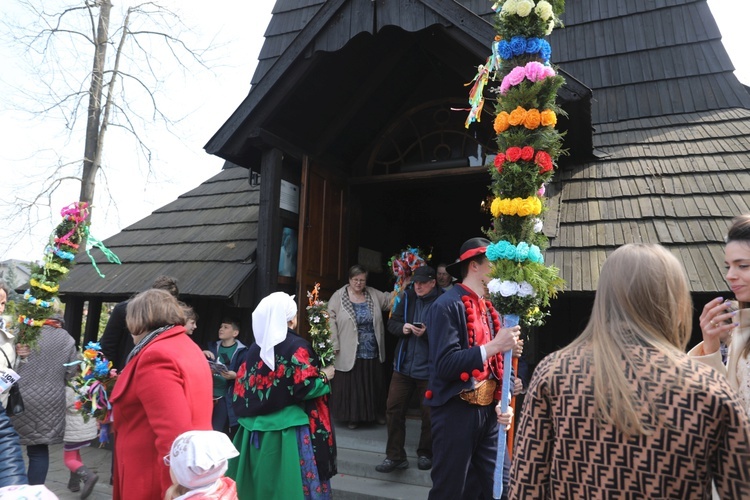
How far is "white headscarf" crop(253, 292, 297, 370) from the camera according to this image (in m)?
3.50

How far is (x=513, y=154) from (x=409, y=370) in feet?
8.64

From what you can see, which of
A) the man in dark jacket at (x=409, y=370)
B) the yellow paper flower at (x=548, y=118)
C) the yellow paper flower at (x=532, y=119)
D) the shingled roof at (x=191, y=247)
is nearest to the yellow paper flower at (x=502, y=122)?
the yellow paper flower at (x=532, y=119)

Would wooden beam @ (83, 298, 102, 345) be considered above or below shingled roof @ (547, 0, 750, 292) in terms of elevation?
below

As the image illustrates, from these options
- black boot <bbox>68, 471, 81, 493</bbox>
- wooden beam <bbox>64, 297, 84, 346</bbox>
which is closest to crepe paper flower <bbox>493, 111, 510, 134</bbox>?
black boot <bbox>68, 471, 81, 493</bbox>

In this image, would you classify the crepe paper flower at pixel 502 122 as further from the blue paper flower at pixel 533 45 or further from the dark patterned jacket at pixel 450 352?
the dark patterned jacket at pixel 450 352

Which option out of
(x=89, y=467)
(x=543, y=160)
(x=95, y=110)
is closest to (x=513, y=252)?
(x=543, y=160)

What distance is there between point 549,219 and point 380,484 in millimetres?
3064

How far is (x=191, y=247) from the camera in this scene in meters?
7.09

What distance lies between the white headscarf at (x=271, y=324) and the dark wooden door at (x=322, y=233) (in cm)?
252

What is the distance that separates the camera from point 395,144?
7402 mm

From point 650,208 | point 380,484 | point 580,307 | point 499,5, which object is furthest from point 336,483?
point 499,5

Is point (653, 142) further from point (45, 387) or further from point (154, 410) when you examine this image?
point (45, 387)

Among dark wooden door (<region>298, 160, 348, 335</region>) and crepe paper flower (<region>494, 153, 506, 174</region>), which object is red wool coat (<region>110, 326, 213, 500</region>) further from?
dark wooden door (<region>298, 160, 348, 335</region>)

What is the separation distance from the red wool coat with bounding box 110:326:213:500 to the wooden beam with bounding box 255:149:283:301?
313cm
